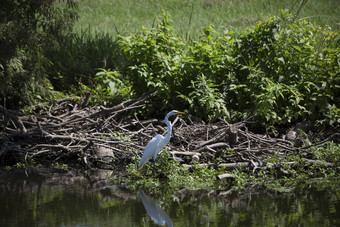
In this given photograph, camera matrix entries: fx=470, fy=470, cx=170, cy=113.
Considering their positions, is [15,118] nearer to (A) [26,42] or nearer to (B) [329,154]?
(A) [26,42]

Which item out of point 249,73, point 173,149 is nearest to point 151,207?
Result: point 173,149

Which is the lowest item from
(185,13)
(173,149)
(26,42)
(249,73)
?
(173,149)

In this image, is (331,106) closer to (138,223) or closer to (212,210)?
(212,210)

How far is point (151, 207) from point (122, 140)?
190 centimetres

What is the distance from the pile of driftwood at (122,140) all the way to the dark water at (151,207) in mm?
764

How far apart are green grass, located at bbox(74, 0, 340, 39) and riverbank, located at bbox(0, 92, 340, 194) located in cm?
477

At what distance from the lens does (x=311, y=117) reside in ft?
23.6

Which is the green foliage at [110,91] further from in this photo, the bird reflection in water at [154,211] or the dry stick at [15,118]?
the bird reflection in water at [154,211]

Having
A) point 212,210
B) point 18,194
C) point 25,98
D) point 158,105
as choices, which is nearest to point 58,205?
point 18,194

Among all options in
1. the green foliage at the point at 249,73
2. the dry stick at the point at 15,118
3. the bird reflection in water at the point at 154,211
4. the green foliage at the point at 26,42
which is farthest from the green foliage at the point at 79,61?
the bird reflection in water at the point at 154,211

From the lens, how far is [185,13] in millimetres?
14117

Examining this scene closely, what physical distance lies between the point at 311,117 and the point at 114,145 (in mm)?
3030

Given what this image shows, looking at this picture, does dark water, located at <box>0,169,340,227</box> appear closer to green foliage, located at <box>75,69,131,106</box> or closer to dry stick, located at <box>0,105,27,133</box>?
dry stick, located at <box>0,105,27,133</box>

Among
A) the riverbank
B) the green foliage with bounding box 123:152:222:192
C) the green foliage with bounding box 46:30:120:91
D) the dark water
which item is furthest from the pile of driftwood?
the green foliage with bounding box 46:30:120:91
